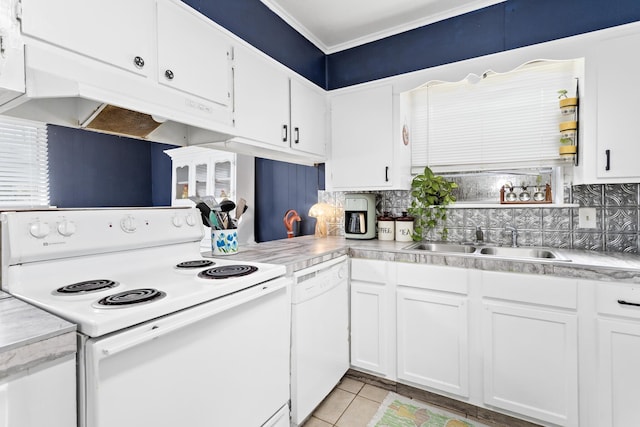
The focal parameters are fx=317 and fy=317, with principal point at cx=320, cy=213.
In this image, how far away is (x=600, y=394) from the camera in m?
1.52

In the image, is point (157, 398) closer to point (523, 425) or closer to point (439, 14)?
point (523, 425)

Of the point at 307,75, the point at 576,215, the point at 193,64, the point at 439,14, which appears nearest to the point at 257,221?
the point at 307,75

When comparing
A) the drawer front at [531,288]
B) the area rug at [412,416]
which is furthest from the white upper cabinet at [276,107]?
the area rug at [412,416]

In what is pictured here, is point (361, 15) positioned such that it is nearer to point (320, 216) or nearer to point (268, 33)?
point (268, 33)

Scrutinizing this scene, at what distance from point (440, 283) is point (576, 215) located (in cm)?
103

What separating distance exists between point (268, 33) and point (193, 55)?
824mm

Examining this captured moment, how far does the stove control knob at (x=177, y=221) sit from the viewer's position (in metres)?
1.60

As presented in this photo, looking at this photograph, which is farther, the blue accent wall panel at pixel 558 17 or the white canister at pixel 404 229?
the white canister at pixel 404 229

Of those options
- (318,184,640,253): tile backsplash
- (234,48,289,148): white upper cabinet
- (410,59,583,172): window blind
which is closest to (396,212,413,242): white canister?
(318,184,640,253): tile backsplash

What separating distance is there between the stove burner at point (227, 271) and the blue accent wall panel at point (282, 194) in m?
1.42

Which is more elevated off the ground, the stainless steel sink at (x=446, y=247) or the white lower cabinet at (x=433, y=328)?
the stainless steel sink at (x=446, y=247)

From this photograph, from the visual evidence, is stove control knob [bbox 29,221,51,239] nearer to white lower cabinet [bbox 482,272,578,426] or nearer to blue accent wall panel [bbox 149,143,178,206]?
blue accent wall panel [bbox 149,143,178,206]

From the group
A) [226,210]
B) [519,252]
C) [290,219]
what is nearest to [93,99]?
[226,210]

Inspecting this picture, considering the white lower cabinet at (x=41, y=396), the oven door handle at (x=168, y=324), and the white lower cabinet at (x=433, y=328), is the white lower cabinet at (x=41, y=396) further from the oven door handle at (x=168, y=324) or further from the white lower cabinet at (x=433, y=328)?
the white lower cabinet at (x=433, y=328)
